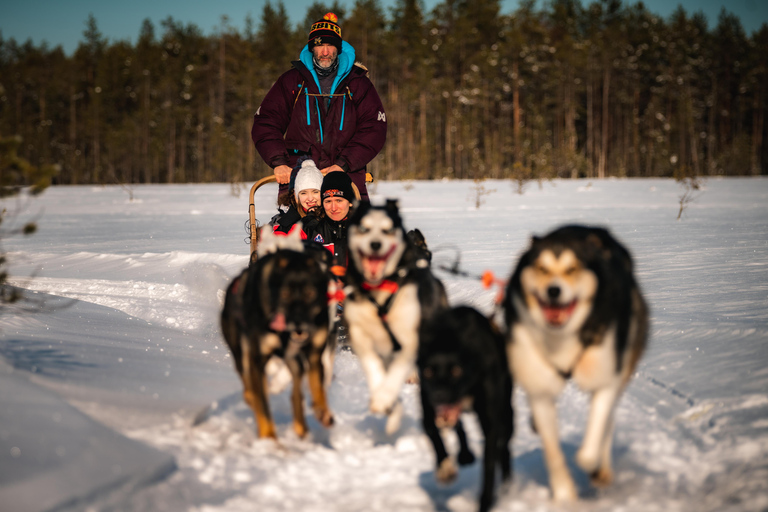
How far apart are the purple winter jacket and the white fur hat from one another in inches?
11.0

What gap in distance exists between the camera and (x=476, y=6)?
125 ft

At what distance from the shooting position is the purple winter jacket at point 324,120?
5047mm

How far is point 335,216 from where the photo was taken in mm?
4664

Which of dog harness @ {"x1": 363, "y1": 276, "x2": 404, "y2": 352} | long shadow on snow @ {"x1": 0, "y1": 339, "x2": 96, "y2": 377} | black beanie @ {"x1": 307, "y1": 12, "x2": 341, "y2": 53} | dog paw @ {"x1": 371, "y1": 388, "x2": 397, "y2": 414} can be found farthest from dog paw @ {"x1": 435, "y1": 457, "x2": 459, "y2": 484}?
black beanie @ {"x1": 307, "y1": 12, "x2": 341, "y2": 53}

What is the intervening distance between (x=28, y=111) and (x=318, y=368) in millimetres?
49567

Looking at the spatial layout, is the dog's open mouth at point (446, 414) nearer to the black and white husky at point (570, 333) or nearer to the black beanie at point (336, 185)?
the black and white husky at point (570, 333)

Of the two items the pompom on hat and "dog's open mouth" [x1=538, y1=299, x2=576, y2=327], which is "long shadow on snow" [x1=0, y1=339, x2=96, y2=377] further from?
"dog's open mouth" [x1=538, y1=299, x2=576, y2=327]

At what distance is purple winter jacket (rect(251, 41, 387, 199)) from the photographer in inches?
199

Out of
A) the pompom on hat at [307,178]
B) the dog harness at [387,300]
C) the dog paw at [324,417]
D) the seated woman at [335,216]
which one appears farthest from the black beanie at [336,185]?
the dog paw at [324,417]

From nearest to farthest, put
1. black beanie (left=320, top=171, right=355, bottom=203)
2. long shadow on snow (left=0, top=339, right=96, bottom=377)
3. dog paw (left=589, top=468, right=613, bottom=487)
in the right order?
dog paw (left=589, top=468, right=613, bottom=487) → long shadow on snow (left=0, top=339, right=96, bottom=377) → black beanie (left=320, top=171, right=355, bottom=203)

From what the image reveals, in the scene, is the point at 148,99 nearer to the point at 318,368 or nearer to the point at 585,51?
the point at 585,51

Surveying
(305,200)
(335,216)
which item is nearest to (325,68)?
(305,200)

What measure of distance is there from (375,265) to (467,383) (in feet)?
2.88

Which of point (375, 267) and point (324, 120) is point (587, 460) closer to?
point (375, 267)
